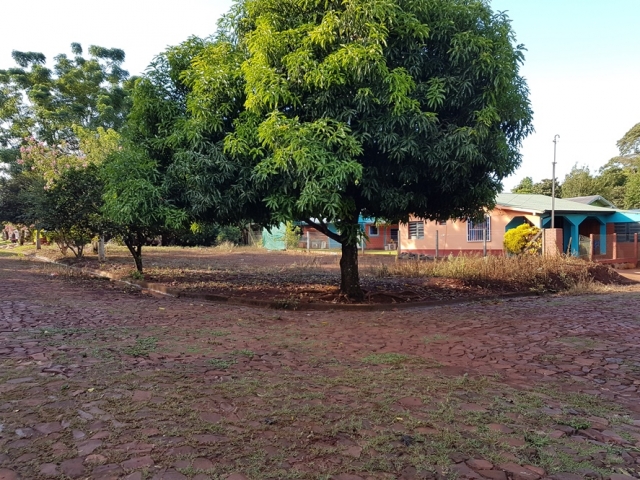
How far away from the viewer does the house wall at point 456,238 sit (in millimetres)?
23297

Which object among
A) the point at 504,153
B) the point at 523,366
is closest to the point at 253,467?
the point at 523,366

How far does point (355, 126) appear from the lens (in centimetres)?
763

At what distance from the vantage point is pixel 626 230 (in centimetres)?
2484

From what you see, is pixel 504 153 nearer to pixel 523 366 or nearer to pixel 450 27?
pixel 450 27

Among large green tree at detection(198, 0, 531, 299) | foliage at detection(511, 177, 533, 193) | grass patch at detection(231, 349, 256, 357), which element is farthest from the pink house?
foliage at detection(511, 177, 533, 193)

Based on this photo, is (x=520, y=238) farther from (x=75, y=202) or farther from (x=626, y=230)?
(x=75, y=202)

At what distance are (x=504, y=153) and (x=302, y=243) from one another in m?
28.3

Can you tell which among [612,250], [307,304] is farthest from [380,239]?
[307,304]

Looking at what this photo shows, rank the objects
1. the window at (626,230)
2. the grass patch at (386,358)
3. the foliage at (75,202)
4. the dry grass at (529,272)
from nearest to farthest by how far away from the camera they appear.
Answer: the grass patch at (386,358), the dry grass at (529,272), the foliage at (75,202), the window at (626,230)

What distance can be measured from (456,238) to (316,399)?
2318 centimetres

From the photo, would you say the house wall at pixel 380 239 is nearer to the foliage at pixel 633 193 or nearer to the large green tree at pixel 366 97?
the foliage at pixel 633 193

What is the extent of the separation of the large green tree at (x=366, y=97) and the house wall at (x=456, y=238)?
13918 millimetres

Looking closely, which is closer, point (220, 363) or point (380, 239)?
point (220, 363)

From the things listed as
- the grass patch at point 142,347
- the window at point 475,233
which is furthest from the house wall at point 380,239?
the grass patch at point 142,347
